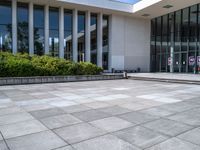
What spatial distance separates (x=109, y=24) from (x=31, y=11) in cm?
961

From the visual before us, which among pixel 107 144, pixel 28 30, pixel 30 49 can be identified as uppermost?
pixel 28 30

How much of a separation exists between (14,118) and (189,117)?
4754 millimetres

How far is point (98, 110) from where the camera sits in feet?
20.8

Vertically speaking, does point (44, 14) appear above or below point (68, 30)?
above

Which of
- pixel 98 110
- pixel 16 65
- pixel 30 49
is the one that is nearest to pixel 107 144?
pixel 98 110

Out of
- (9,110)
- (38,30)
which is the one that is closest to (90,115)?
(9,110)

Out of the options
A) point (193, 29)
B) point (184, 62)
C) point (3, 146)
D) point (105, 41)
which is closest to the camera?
point (3, 146)

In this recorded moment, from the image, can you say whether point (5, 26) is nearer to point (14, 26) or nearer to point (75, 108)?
point (14, 26)

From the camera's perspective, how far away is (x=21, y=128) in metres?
4.68

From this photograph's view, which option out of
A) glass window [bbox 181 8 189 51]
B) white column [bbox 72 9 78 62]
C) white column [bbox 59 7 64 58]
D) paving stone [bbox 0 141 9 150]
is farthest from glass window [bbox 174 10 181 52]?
paving stone [bbox 0 141 9 150]

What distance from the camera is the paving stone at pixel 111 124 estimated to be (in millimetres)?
4660

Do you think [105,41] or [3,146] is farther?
[105,41]

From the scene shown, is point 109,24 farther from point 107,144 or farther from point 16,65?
point 107,144

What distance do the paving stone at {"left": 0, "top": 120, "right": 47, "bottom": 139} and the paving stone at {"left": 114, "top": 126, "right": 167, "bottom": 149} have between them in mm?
1830
